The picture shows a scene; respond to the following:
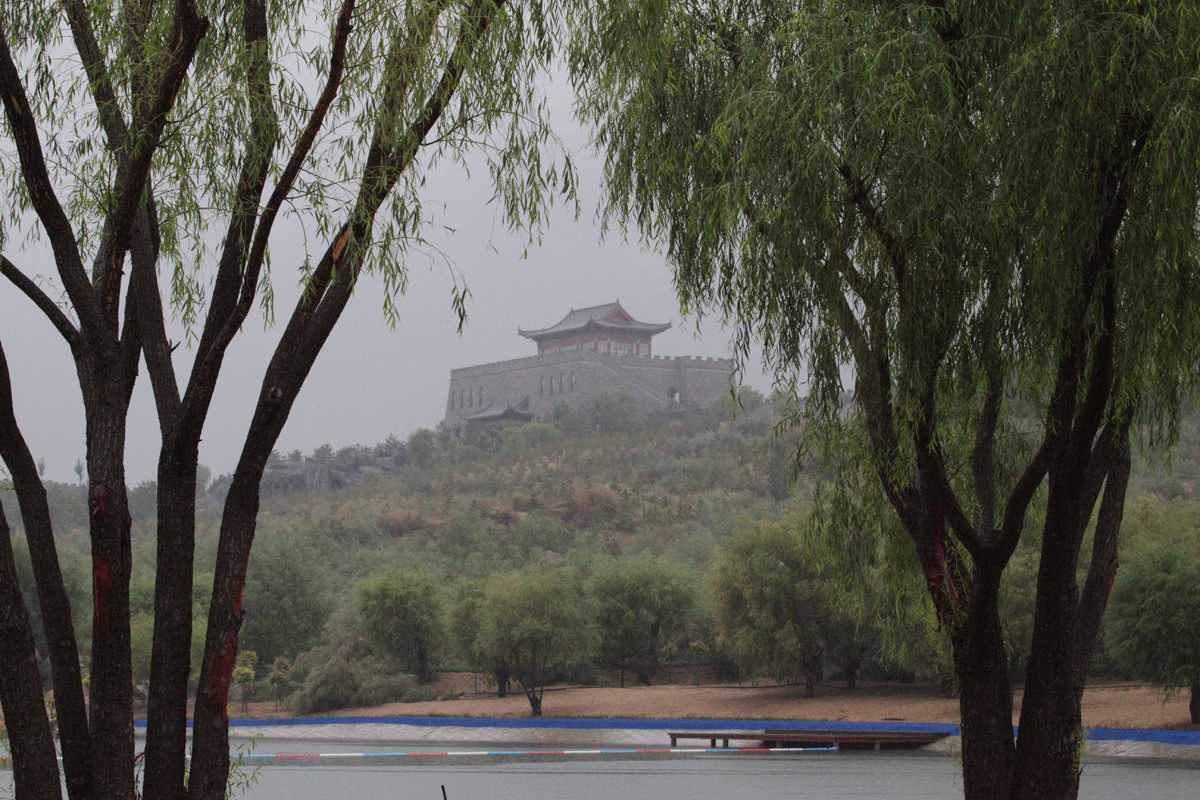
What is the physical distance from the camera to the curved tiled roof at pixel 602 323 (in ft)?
286

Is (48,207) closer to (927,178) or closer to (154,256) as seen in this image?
(154,256)

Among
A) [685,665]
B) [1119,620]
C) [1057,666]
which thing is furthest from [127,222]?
[685,665]

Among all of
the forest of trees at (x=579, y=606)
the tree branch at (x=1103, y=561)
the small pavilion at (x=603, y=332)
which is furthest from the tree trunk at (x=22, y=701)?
the small pavilion at (x=603, y=332)

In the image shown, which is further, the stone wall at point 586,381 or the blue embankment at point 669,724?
the stone wall at point 586,381

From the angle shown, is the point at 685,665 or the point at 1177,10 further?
the point at 685,665

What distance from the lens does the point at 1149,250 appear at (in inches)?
201

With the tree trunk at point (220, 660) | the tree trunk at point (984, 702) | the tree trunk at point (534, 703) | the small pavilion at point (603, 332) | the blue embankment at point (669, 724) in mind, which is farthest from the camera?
the small pavilion at point (603, 332)

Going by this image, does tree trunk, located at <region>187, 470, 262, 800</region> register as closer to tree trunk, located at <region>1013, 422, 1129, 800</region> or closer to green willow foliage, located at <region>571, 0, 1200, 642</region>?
green willow foliage, located at <region>571, 0, 1200, 642</region>

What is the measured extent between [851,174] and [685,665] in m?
30.1

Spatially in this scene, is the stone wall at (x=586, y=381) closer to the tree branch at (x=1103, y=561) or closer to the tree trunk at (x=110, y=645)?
the tree branch at (x=1103, y=561)

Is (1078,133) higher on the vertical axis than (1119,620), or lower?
higher

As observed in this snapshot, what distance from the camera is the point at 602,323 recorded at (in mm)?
87000

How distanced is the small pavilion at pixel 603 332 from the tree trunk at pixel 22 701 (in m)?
81.2

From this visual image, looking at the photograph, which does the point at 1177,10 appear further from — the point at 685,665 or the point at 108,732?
the point at 685,665
